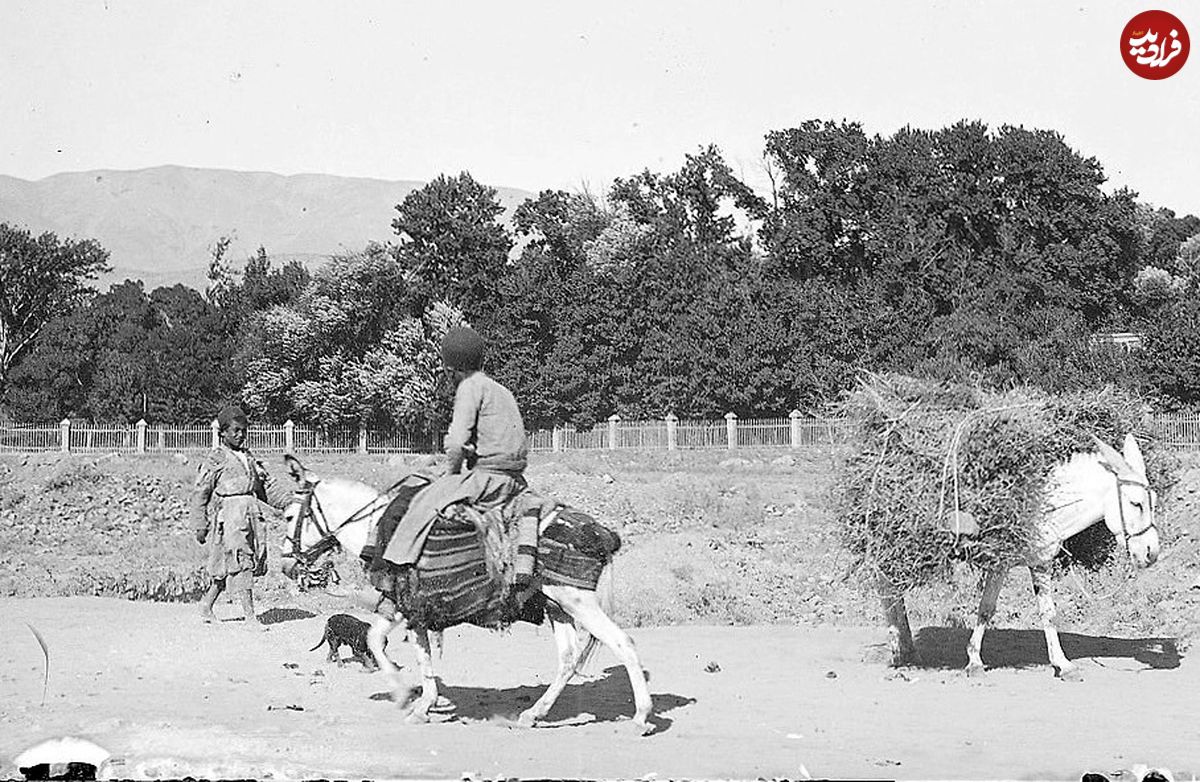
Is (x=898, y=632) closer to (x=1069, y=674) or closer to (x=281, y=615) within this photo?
(x=1069, y=674)

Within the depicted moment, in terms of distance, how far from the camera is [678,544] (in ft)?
85.3

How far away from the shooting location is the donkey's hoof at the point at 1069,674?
38.5 feet

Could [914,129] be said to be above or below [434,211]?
above

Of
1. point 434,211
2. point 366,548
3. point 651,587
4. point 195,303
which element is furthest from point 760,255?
point 366,548

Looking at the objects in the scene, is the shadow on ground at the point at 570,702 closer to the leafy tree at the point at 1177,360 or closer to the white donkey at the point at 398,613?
the white donkey at the point at 398,613

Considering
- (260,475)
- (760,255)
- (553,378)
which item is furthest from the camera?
(760,255)

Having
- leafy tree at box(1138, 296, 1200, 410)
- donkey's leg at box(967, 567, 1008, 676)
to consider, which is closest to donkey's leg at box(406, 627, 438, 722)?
donkey's leg at box(967, 567, 1008, 676)

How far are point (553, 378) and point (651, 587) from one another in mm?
30970

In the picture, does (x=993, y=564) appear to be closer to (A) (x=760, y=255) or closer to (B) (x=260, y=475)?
(B) (x=260, y=475)

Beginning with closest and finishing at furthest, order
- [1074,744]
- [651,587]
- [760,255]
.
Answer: [1074,744] → [651,587] → [760,255]

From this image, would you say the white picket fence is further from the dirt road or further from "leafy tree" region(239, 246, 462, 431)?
the dirt road

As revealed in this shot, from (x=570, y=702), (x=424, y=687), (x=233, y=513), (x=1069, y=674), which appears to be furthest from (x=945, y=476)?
(x=233, y=513)

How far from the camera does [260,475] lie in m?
14.6

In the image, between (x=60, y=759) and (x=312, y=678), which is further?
(x=312, y=678)
